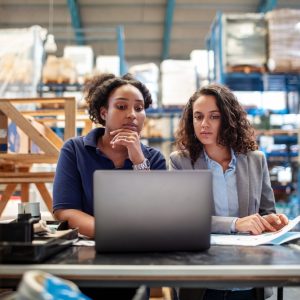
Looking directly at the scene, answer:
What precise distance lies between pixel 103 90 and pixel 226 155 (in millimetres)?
650

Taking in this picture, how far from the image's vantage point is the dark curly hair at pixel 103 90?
1945 millimetres

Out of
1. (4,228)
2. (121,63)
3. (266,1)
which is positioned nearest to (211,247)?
(4,228)

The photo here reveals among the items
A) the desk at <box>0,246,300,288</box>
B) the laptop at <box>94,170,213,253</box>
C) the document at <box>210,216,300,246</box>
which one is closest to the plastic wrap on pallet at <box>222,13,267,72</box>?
the document at <box>210,216,300,246</box>

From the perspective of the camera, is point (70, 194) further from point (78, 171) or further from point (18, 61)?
point (18, 61)

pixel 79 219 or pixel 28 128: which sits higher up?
pixel 28 128

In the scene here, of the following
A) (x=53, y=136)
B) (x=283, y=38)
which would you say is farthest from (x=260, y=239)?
(x=283, y=38)

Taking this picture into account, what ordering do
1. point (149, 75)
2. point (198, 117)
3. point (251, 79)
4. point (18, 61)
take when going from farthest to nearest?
point (149, 75) → point (251, 79) → point (18, 61) → point (198, 117)

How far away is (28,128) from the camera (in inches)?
123

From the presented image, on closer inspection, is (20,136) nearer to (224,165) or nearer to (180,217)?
(224,165)

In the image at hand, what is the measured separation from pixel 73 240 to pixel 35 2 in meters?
9.61

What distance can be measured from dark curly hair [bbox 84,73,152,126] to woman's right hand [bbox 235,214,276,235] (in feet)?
2.58

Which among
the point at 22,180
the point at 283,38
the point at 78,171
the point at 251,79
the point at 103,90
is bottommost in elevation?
the point at 22,180

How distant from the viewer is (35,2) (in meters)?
9.79

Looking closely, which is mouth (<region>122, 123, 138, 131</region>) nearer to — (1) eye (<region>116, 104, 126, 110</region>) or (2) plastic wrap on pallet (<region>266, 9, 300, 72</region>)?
(1) eye (<region>116, 104, 126, 110</region>)
